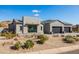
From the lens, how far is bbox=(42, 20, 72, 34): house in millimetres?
8086

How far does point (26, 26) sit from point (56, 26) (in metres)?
1.10

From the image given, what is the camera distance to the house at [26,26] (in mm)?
7930

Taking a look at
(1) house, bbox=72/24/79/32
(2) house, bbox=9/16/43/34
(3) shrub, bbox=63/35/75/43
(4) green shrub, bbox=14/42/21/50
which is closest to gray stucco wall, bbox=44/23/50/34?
(2) house, bbox=9/16/43/34

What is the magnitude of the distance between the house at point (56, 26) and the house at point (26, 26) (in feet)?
0.73

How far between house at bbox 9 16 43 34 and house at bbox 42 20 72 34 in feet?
0.73

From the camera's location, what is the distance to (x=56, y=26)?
8.27m

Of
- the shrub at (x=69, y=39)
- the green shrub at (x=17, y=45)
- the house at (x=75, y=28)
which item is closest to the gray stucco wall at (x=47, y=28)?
the shrub at (x=69, y=39)

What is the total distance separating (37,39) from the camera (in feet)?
26.5

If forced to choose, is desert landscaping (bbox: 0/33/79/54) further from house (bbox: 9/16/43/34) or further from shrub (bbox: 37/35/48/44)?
house (bbox: 9/16/43/34)

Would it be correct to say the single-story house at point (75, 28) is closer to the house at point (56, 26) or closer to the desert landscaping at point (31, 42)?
the house at point (56, 26)

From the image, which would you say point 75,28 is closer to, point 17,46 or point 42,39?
point 42,39

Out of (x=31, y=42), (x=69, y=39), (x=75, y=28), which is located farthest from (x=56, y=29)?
(x=31, y=42)
